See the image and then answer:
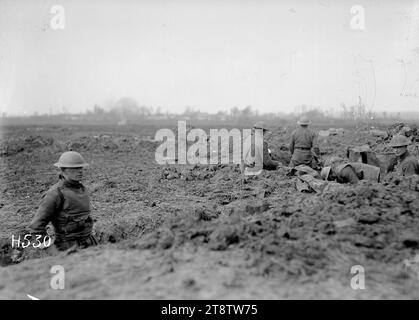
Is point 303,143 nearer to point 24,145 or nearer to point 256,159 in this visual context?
point 256,159

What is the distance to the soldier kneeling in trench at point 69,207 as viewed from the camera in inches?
185

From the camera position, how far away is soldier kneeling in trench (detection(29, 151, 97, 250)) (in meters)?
4.71

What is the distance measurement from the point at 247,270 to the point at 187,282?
0.56 m

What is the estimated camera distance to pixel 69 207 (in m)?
4.83

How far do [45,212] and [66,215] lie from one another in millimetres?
288

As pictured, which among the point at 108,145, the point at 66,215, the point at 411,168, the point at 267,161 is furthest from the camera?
the point at 108,145

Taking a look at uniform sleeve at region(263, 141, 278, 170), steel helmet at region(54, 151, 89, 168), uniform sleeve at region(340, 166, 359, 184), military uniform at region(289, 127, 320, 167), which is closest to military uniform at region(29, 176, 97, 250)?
steel helmet at region(54, 151, 89, 168)

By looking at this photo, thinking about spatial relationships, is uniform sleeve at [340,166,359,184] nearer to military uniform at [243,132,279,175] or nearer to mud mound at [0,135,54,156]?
military uniform at [243,132,279,175]

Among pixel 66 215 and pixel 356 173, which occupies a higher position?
pixel 356 173

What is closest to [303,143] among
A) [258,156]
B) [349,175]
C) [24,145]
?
[258,156]

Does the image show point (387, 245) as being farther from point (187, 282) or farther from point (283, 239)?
point (187, 282)

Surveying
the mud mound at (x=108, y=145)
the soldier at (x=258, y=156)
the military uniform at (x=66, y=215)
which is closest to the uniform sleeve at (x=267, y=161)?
the soldier at (x=258, y=156)

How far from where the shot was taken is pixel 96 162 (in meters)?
16.0
